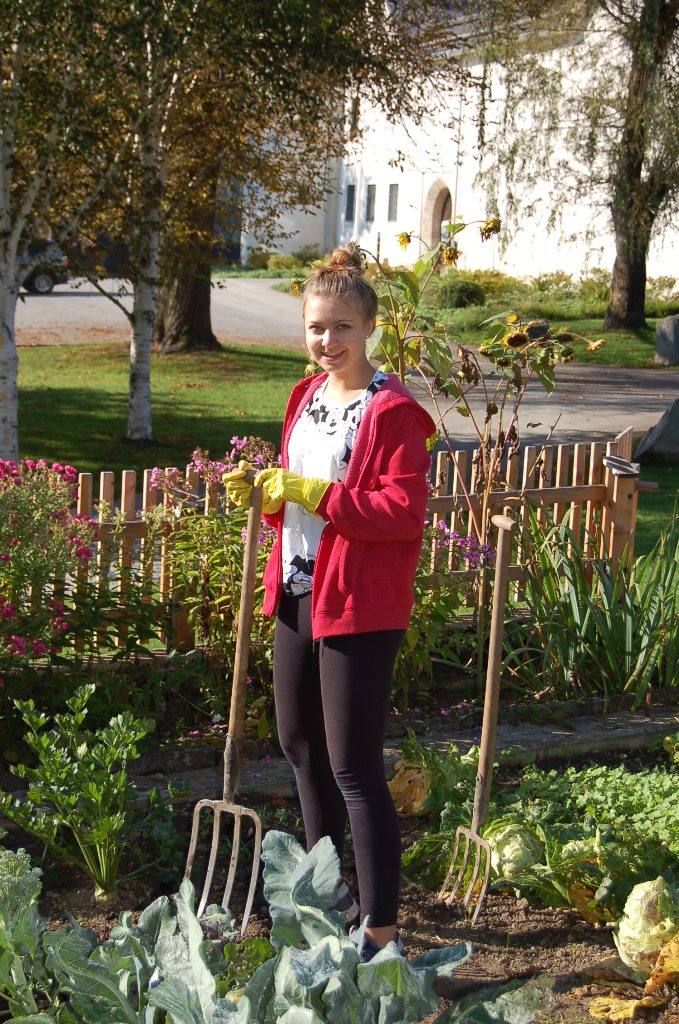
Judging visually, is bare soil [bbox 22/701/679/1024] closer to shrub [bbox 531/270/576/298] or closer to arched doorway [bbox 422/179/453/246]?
shrub [bbox 531/270/576/298]

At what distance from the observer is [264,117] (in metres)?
11.8

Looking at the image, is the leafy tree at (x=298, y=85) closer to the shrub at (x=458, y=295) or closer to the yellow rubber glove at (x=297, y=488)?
the yellow rubber glove at (x=297, y=488)

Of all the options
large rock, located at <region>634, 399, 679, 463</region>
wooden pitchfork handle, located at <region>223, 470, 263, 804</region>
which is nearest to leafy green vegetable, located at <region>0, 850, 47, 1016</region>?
wooden pitchfork handle, located at <region>223, 470, 263, 804</region>

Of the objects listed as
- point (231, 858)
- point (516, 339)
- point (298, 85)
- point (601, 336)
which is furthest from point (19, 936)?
point (601, 336)

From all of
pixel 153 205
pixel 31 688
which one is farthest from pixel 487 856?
pixel 153 205

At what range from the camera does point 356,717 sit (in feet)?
8.83

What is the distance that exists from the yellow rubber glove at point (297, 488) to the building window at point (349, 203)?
38.4m

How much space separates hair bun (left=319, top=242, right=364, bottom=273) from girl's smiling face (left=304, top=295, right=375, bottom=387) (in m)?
0.08

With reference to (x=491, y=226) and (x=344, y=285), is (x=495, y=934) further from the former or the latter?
(x=491, y=226)

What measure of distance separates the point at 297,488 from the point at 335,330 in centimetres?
38

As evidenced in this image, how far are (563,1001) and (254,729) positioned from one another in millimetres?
1809

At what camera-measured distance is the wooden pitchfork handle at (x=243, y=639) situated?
291cm

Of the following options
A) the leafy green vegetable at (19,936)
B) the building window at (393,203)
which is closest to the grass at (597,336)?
the building window at (393,203)

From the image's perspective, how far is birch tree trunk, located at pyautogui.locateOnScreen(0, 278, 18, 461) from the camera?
914 cm
